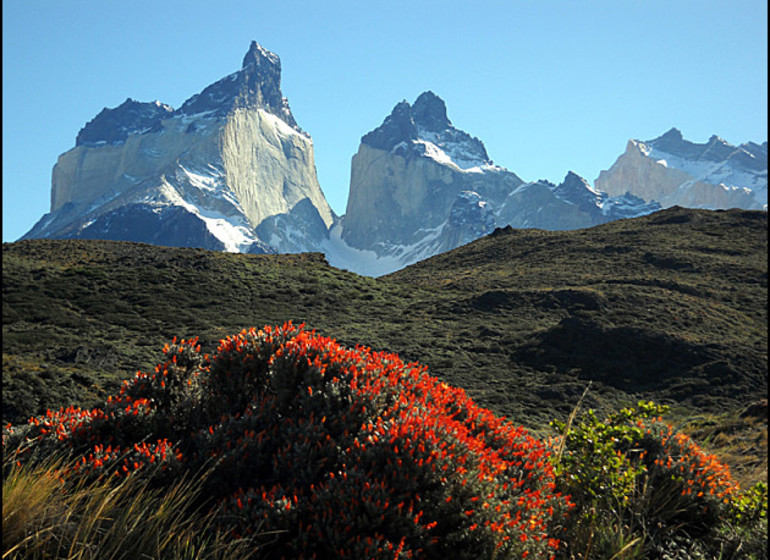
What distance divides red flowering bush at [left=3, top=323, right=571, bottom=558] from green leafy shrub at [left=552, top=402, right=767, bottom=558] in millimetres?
421

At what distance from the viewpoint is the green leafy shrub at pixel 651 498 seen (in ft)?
17.9

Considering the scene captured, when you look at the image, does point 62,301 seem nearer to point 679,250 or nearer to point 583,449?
point 583,449

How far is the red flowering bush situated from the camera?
4.29 meters

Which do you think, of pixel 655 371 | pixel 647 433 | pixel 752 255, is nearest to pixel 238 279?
pixel 655 371

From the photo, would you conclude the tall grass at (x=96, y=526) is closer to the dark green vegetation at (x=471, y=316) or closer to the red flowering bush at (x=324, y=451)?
the red flowering bush at (x=324, y=451)

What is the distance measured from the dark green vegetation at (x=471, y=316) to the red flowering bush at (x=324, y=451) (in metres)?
10.4

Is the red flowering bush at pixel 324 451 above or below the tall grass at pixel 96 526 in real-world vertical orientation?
above

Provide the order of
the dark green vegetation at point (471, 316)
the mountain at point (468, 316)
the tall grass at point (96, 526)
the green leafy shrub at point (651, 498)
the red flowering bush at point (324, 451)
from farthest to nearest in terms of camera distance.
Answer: the mountain at point (468, 316)
the dark green vegetation at point (471, 316)
the green leafy shrub at point (651, 498)
the red flowering bush at point (324, 451)
the tall grass at point (96, 526)

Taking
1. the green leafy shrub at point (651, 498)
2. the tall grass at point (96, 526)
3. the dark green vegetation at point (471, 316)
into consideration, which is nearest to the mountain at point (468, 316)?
the dark green vegetation at point (471, 316)

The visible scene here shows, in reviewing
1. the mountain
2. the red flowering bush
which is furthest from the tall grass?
the mountain

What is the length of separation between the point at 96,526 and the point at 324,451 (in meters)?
1.68

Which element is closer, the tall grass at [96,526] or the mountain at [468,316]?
the tall grass at [96,526]

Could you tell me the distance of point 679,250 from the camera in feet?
160

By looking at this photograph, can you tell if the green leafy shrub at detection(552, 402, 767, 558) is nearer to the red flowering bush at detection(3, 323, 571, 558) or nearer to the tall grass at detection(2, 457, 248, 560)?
the red flowering bush at detection(3, 323, 571, 558)
